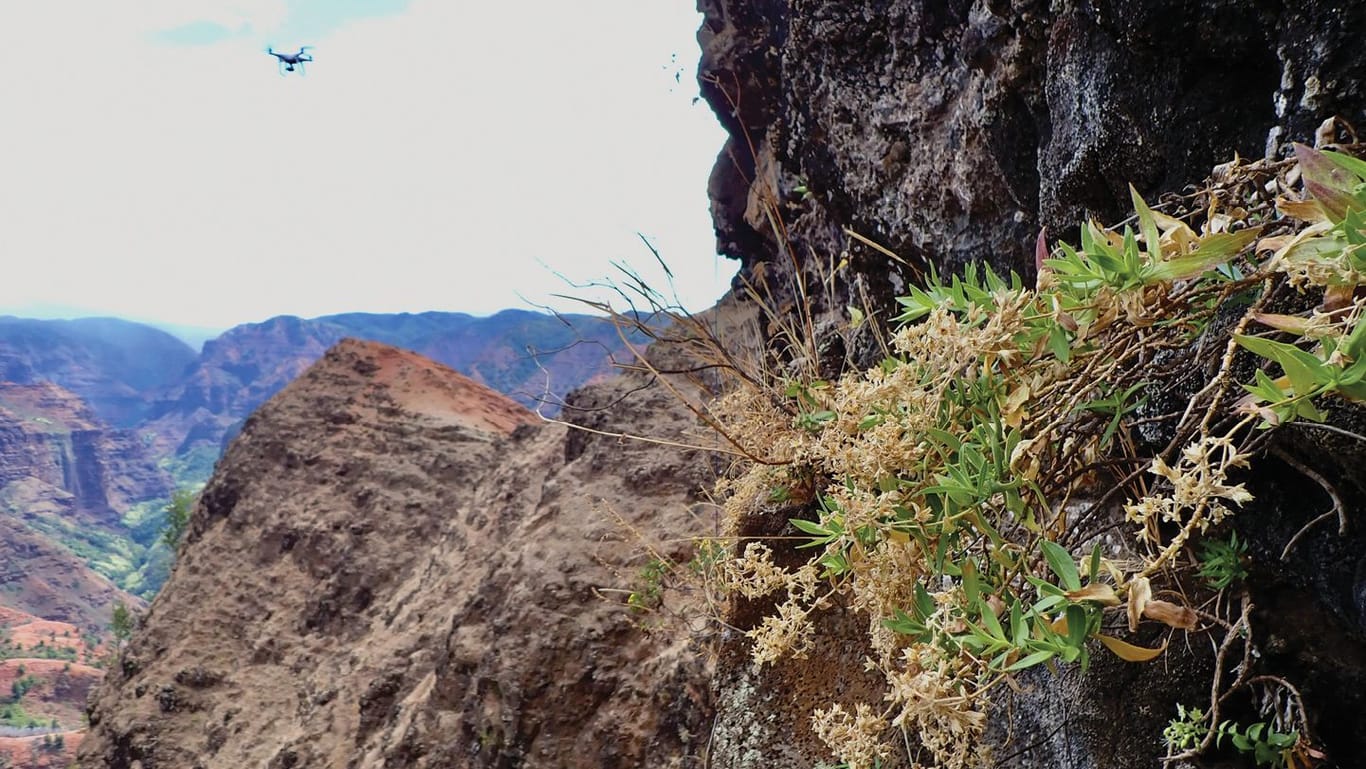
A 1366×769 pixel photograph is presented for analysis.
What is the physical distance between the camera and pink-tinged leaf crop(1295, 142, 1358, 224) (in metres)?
0.76

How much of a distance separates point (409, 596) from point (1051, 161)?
22.0 feet

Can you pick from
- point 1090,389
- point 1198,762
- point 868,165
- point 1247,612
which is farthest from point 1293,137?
point 868,165

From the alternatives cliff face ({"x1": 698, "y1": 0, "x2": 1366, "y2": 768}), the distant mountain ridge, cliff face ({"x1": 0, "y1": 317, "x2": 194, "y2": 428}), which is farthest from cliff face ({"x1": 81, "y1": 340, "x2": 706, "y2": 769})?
cliff face ({"x1": 0, "y1": 317, "x2": 194, "y2": 428})

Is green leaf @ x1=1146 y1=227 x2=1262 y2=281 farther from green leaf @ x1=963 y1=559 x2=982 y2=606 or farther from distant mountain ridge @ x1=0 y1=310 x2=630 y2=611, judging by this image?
distant mountain ridge @ x1=0 y1=310 x2=630 y2=611

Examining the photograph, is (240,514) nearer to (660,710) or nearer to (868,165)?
(660,710)

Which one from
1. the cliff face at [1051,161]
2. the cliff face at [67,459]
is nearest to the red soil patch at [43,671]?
the cliff face at [67,459]

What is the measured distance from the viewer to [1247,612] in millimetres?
1125

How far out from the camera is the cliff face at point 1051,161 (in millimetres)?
1205

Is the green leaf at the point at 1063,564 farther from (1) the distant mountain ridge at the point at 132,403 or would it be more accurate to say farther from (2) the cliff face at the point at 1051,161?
(1) the distant mountain ridge at the point at 132,403

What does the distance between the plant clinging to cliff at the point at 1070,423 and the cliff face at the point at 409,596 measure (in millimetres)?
1061

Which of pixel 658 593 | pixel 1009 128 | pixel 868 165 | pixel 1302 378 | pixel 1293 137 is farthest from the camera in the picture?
pixel 658 593

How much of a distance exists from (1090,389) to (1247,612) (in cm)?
37

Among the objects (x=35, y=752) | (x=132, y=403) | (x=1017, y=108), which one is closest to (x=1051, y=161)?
(x=1017, y=108)

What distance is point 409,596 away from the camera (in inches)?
287
